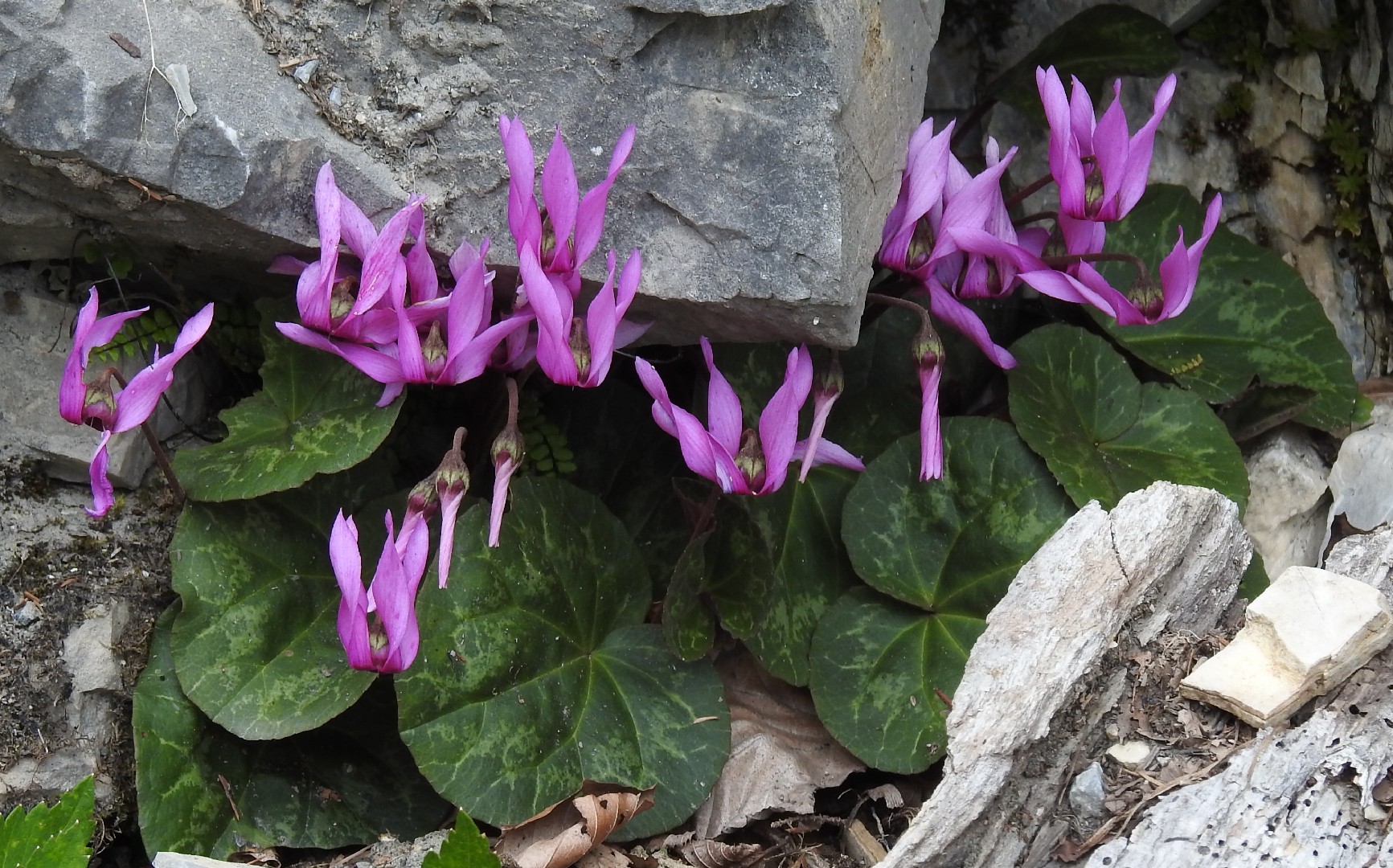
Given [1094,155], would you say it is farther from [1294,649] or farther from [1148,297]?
[1294,649]

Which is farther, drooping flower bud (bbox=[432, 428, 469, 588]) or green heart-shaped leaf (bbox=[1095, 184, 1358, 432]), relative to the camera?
green heart-shaped leaf (bbox=[1095, 184, 1358, 432])

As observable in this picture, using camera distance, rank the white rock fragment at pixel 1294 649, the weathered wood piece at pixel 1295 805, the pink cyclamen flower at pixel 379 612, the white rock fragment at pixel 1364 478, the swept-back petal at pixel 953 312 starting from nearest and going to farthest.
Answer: the weathered wood piece at pixel 1295 805
the white rock fragment at pixel 1294 649
the pink cyclamen flower at pixel 379 612
the swept-back petal at pixel 953 312
the white rock fragment at pixel 1364 478

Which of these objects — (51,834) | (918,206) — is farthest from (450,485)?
(918,206)

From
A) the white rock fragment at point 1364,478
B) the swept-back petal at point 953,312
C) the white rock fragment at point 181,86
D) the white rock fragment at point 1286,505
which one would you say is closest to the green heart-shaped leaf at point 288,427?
the white rock fragment at point 181,86

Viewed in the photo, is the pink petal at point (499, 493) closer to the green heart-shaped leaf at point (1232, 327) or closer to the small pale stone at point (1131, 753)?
the small pale stone at point (1131, 753)

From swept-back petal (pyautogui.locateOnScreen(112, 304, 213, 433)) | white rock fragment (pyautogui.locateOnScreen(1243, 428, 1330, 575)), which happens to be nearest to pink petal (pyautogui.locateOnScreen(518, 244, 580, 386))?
swept-back petal (pyautogui.locateOnScreen(112, 304, 213, 433))

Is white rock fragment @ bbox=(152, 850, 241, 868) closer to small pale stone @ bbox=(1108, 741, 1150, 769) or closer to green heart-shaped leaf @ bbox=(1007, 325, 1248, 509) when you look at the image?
small pale stone @ bbox=(1108, 741, 1150, 769)

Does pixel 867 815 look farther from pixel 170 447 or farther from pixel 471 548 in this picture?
pixel 170 447
